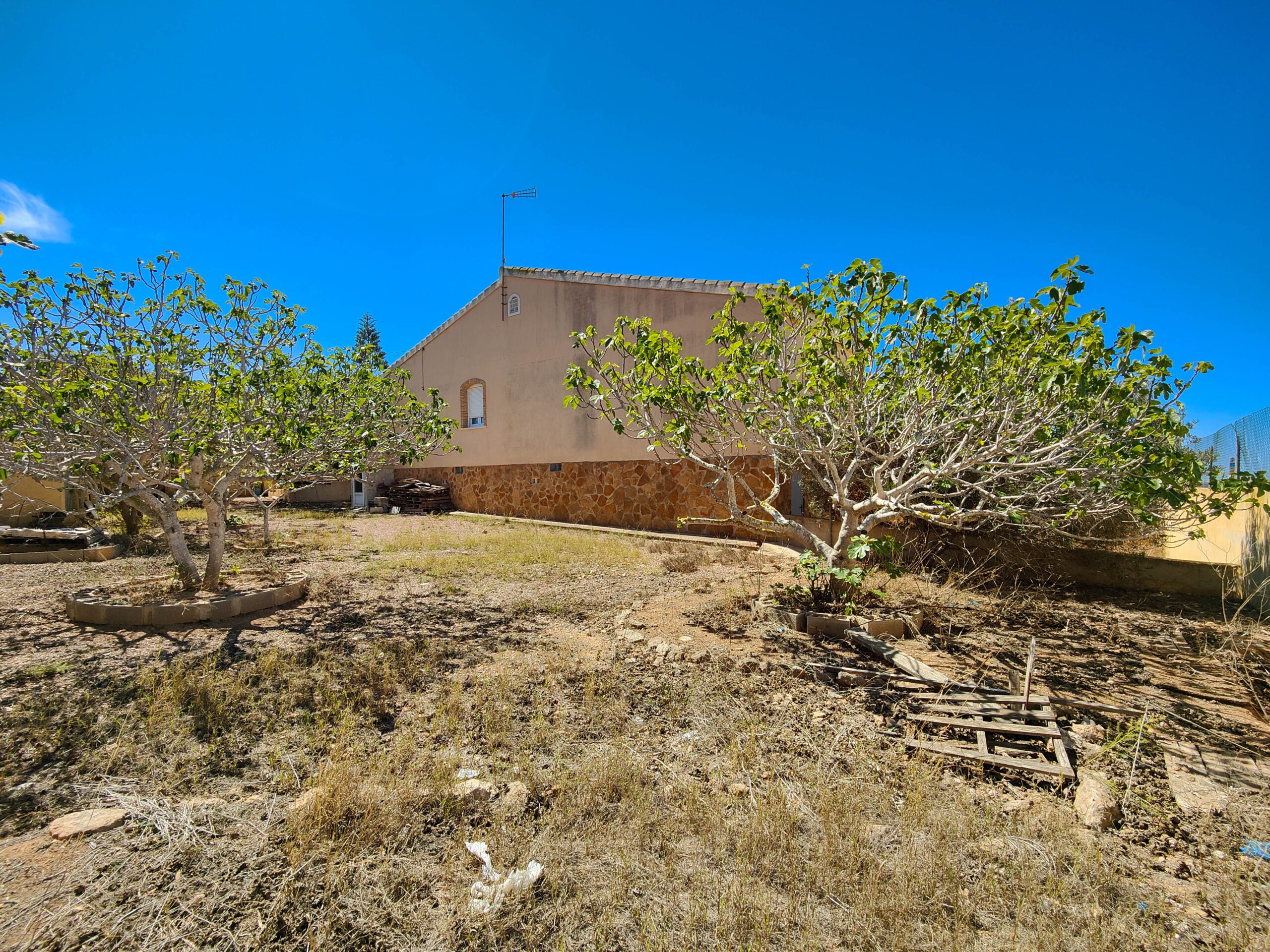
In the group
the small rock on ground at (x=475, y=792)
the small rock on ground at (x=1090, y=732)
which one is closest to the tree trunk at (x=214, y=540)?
the small rock on ground at (x=475, y=792)

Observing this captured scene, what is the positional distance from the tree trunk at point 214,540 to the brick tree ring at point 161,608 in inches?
11.7

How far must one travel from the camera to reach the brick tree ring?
19.0ft

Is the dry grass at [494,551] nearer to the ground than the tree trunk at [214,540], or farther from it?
A: nearer to the ground

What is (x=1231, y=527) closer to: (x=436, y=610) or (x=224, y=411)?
(x=436, y=610)

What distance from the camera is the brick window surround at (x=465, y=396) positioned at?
720 inches

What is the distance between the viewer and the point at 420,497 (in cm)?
1961

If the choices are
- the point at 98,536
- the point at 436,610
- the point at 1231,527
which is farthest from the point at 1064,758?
the point at 98,536

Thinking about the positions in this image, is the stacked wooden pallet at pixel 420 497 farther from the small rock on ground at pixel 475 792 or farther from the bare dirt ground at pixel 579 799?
the small rock on ground at pixel 475 792

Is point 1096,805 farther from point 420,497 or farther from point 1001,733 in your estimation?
point 420,497

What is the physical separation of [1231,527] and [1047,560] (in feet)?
7.30

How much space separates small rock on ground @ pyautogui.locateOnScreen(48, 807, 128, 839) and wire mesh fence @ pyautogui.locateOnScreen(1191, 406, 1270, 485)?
29.8ft

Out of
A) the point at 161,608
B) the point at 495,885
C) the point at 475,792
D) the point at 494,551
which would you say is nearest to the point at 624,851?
the point at 495,885

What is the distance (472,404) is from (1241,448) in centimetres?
1754

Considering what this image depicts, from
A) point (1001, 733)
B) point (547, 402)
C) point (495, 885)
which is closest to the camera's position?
point (495, 885)
